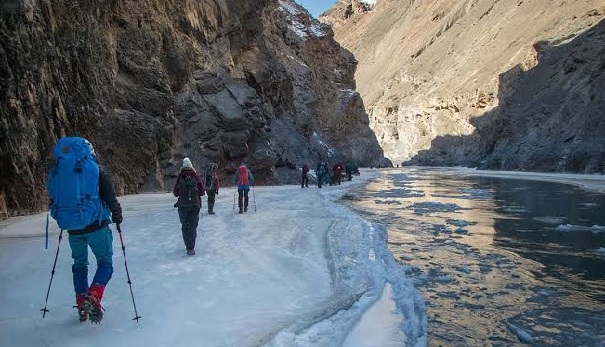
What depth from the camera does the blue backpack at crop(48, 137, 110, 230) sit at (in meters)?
4.33

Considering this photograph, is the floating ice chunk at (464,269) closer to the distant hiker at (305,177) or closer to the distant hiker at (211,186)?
the distant hiker at (211,186)

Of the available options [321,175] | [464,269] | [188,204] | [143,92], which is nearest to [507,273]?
[464,269]

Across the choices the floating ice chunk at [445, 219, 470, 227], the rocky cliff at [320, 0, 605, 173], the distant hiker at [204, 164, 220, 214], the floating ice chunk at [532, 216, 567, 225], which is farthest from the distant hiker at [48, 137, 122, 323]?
the rocky cliff at [320, 0, 605, 173]

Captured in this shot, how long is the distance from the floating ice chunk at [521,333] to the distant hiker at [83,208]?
4.29 meters

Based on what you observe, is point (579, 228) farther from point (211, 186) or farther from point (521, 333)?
point (211, 186)

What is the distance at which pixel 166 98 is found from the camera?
22000mm

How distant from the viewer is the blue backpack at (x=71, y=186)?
433cm

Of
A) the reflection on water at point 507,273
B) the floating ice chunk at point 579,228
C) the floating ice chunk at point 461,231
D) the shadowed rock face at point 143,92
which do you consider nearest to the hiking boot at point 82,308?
the reflection on water at point 507,273

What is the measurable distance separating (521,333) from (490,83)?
84.5 meters

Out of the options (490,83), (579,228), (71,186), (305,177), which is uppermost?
(490,83)

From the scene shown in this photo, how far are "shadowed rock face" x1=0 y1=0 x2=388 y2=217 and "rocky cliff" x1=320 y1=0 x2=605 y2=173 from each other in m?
23.5

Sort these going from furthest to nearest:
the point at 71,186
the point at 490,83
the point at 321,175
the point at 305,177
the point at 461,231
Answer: the point at 490,83 < the point at 321,175 < the point at 305,177 < the point at 461,231 < the point at 71,186

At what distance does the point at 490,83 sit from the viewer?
269 ft

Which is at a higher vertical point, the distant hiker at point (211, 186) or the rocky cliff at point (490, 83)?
the rocky cliff at point (490, 83)
